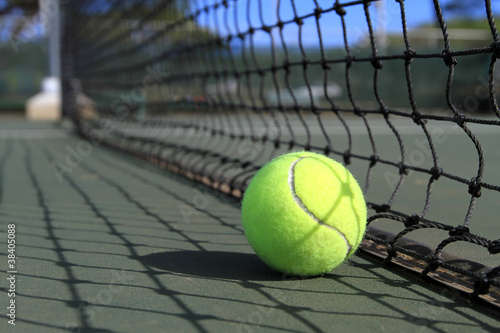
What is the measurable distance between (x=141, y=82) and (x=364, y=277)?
3.87m

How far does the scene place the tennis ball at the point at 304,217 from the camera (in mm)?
1513

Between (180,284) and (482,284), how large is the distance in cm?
74

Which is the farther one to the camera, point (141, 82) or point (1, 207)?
point (141, 82)

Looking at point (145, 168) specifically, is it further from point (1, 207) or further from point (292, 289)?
point (292, 289)

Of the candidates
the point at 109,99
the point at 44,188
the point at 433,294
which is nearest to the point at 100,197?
the point at 44,188

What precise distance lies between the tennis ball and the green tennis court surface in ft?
0.24

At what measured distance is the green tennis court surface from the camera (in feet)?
4.24

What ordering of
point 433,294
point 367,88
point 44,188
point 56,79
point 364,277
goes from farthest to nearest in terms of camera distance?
point 367,88
point 56,79
point 44,188
point 364,277
point 433,294

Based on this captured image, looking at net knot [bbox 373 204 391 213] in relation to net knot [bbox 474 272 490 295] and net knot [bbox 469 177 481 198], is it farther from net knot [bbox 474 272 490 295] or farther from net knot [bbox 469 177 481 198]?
net knot [bbox 474 272 490 295]

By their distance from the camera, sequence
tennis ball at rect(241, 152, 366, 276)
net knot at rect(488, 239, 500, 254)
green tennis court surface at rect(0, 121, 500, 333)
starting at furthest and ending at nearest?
tennis ball at rect(241, 152, 366, 276)
net knot at rect(488, 239, 500, 254)
green tennis court surface at rect(0, 121, 500, 333)

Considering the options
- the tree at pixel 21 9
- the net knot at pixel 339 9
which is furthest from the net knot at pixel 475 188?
the tree at pixel 21 9

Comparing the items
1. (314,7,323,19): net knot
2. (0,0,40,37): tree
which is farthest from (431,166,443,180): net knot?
(0,0,40,37): tree

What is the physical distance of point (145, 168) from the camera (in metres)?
4.18

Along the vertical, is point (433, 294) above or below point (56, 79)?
below
